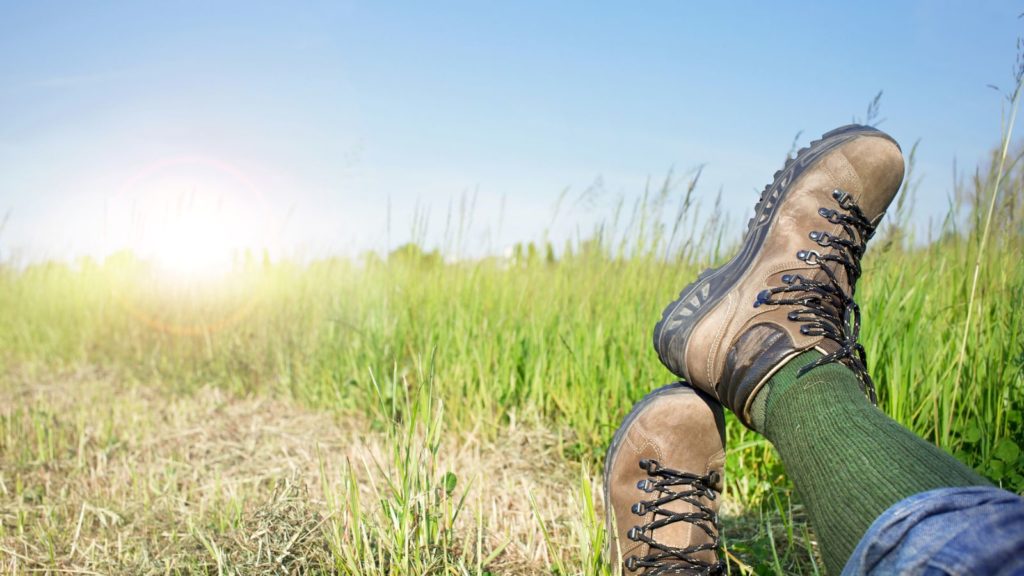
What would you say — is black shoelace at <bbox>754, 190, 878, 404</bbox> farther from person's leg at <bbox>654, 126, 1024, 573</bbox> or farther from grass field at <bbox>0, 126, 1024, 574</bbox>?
grass field at <bbox>0, 126, 1024, 574</bbox>

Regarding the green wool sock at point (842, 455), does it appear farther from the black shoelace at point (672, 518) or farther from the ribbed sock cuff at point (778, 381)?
the black shoelace at point (672, 518)

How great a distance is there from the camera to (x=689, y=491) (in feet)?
6.22

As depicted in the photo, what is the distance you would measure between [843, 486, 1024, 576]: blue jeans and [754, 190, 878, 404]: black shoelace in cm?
69

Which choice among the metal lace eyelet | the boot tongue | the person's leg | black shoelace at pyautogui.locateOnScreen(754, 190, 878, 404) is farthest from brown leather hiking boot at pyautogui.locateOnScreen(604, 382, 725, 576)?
the metal lace eyelet

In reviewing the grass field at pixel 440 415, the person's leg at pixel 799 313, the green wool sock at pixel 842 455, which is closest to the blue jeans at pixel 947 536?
the green wool sock at pixel 842 455

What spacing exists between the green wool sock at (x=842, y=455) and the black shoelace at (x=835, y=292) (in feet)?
0.28

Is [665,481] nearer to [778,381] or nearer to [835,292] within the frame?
[778,381]

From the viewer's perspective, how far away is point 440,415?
63.1 inches

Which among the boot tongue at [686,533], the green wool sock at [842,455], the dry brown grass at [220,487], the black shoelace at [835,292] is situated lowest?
the dry brown grass at [220,487]

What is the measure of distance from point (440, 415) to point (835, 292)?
1153 mm

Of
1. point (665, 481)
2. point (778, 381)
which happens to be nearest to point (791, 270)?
point (778, 381)

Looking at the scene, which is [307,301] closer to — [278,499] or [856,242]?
[278,499]

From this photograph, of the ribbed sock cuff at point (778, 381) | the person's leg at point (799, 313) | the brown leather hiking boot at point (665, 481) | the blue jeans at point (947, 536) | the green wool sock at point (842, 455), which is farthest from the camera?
the brown leather hiking boot at point (665, 481)

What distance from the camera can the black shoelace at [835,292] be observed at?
5.85 feet
